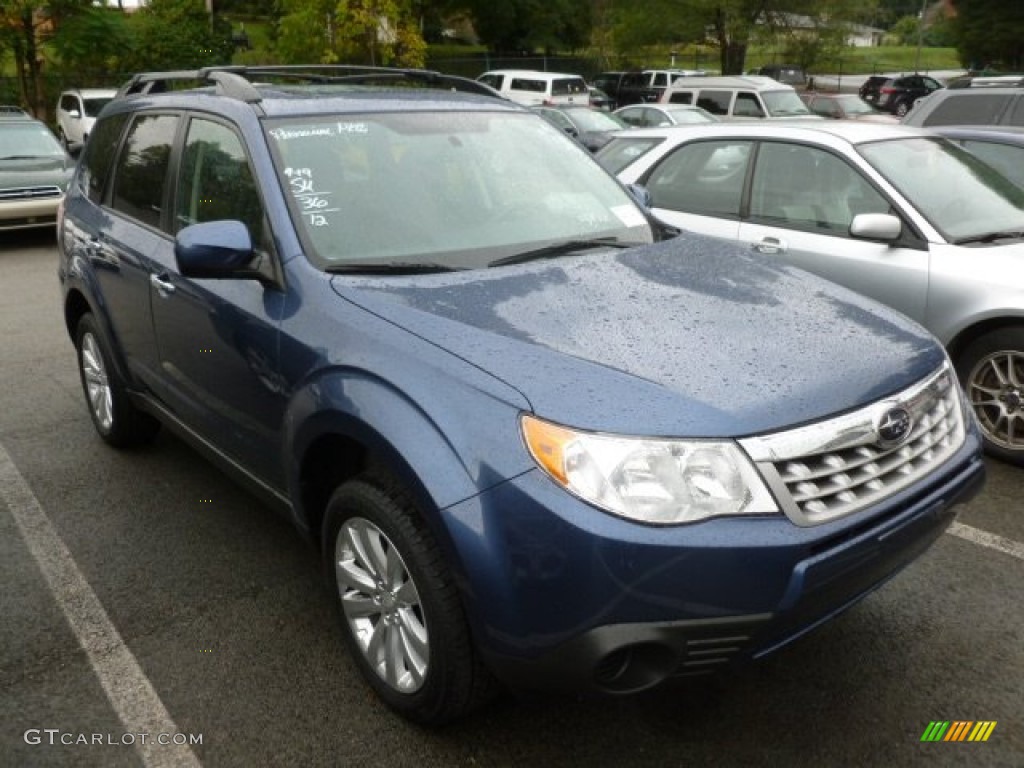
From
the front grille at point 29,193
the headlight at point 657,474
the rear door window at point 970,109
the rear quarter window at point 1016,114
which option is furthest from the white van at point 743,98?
the headlight at point 657,474

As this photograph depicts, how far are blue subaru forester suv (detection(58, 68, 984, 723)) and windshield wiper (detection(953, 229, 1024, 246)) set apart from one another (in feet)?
6.02

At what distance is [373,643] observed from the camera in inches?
107

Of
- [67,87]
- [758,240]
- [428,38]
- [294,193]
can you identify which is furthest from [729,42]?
[294,193]

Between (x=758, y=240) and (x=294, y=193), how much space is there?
10.2ft

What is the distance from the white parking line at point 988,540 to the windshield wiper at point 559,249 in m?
1.73

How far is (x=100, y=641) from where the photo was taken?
3111mm

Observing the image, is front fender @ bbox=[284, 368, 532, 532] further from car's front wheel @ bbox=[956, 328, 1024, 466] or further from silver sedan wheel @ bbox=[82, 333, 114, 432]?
car's front wheel @ bbox=[956, 328, 1024, 466]

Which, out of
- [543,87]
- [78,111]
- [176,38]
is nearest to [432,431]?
[78,111]

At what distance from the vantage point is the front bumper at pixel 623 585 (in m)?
2.08

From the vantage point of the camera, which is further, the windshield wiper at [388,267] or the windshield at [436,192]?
the windshield at [436,192]

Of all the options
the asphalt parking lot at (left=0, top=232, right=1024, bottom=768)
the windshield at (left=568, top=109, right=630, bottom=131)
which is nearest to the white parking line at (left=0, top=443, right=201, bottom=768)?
the asphalt parking lot at (left=0, top=232, right=1024, bottom=768)

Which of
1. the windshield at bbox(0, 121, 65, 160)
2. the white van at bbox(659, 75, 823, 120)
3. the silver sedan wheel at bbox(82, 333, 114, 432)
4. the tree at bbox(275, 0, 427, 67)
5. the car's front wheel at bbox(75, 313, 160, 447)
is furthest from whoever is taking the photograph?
the white van at bbox(659, 75, 823, 120)

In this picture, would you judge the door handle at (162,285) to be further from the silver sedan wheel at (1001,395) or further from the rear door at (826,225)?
the silver sedan wheel at (1001,395)

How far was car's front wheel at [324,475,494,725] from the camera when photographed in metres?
2.36
